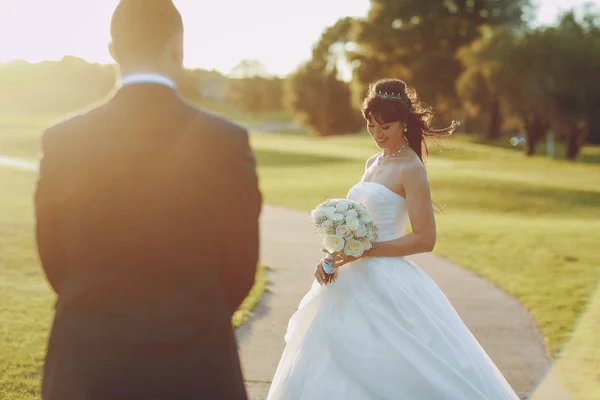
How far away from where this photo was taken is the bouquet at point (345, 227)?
396 centimetres

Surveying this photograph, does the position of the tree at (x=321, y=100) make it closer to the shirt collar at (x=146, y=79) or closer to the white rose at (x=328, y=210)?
the white rose at (x=328, y=210)

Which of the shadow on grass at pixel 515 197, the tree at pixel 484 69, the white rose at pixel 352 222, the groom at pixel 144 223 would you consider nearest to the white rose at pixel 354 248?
the white rose at pixel 352 222

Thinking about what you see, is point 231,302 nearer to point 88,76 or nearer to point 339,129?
point 88,76

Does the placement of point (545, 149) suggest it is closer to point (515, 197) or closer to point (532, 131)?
point (532, 131)

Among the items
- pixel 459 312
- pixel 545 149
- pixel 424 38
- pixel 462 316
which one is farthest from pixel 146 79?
pixel 424 38

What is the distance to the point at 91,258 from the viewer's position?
2105 millimetres

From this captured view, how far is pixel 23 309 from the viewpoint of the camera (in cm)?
815

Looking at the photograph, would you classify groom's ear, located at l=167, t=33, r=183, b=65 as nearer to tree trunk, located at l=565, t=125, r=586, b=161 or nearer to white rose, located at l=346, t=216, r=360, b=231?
white rose, located at l=346, t=216, r=360, b=231

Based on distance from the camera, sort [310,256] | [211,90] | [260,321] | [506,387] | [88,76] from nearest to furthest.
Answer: [506,387] → [260,321] → [310,256] → [88,76] → [211,90]

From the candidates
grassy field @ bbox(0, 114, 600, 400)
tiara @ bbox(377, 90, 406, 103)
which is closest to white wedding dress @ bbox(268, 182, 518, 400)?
tiara @ bbox(377, 90, 406, 103)

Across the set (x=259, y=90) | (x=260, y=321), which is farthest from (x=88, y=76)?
(x=260, y=321)

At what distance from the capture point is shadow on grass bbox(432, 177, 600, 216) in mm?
21688

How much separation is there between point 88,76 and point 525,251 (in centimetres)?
5891

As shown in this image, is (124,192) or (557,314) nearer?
(124,192)
